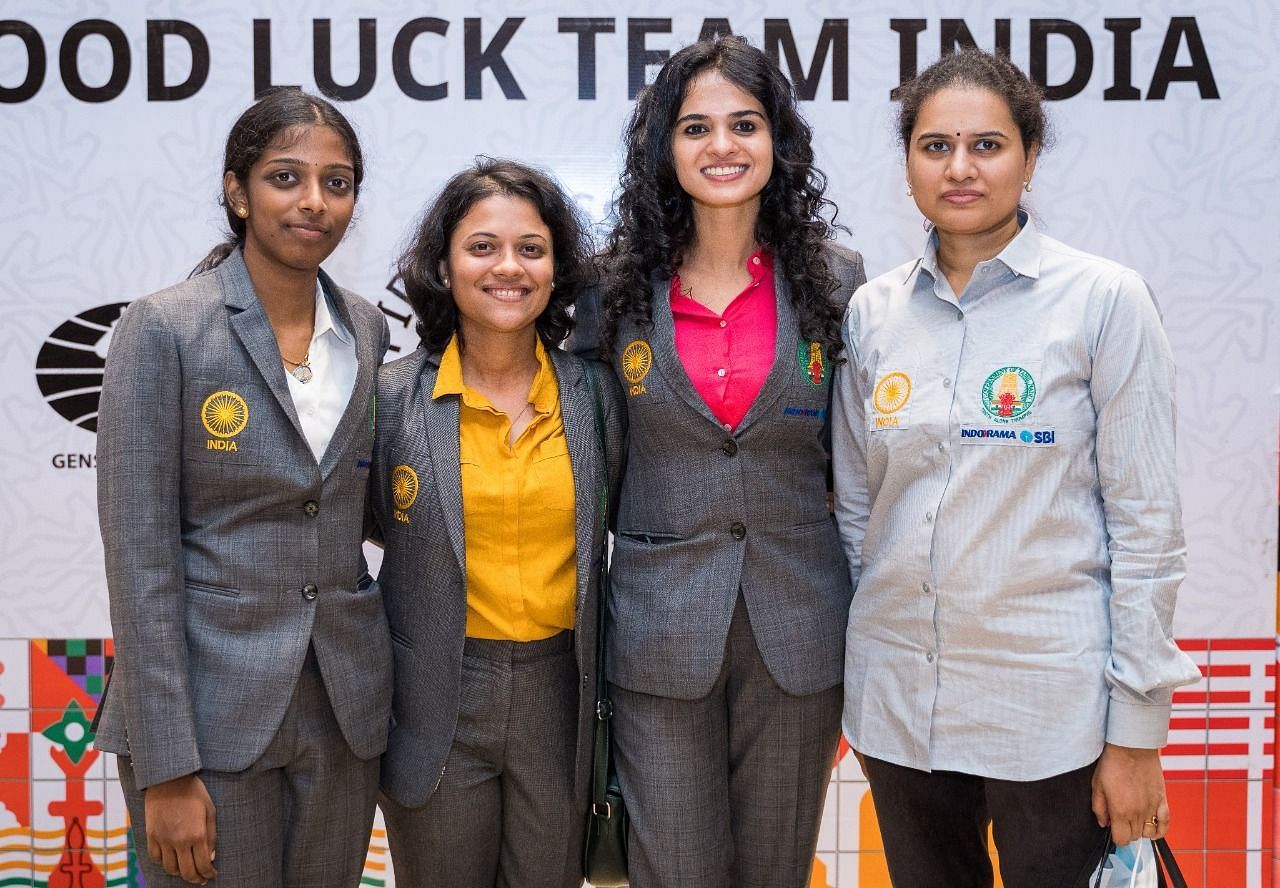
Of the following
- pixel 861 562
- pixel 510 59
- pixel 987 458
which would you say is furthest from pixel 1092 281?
pixel 510 59

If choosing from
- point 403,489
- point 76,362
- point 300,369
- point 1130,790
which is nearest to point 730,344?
point 403,489

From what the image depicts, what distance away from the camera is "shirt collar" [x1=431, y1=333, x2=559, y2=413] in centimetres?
216

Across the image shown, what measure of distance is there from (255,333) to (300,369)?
12 cm

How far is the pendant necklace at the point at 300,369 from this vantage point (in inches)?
77.7

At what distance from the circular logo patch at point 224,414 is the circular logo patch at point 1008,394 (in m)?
1.25

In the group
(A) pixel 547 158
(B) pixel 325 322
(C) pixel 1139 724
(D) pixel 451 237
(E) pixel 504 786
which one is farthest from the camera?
(A) pixel 547 158

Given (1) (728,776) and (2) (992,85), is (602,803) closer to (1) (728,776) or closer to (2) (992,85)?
(1) (728,776)

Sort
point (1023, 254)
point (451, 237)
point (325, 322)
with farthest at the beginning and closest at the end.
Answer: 1. point (451, 237)
2. point (325, 322)
3. point (1023, 254)

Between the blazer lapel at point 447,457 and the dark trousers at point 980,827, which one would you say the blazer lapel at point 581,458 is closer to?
the blazer lapel at point 447,457

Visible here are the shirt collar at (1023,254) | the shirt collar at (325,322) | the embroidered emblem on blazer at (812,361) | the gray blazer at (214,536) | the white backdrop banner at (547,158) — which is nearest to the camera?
the gray blazer at (214,536)

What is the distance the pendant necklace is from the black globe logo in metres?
1.50

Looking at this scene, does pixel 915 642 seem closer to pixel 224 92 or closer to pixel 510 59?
pixel 510 59

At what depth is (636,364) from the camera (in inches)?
86.4

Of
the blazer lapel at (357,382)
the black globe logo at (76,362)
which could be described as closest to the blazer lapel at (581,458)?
the blazer lapel at (357,382)
